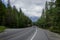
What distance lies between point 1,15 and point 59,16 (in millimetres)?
59900

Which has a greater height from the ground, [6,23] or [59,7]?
[59,7]

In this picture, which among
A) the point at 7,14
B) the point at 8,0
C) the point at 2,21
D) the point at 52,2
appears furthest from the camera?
the point at 7,14

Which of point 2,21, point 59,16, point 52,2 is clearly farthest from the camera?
point 2,21

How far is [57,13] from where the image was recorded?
174ft

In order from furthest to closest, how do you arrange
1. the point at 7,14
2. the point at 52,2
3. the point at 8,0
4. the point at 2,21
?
the point at 7,14, the point at 2,21, the point at 8,0, the point at 52,2

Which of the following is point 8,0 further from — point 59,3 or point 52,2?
point 59,3

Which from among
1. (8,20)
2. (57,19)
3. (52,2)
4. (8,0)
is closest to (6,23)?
(8,20)

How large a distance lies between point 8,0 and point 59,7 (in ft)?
142

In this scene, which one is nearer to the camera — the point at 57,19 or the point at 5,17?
the point at 57,19

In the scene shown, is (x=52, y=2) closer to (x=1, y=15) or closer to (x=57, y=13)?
(x=57, y=13)

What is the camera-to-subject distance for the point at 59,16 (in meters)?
52.2

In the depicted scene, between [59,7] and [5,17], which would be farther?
[5,17]

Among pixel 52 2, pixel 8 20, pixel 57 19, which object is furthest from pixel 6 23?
pixel 57 19

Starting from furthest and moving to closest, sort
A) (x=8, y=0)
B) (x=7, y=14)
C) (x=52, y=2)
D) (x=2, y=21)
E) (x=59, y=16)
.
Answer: (x=7, y=14) → (x=2, y=21) → (x=8, y=0) → (x=52, y=2) → (x=59, y=16)
